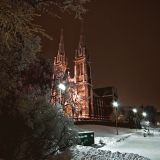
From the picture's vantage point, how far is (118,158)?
33.0ft

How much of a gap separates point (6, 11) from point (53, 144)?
751 cm

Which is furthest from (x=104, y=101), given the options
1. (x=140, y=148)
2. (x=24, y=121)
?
(x=24, y=121)

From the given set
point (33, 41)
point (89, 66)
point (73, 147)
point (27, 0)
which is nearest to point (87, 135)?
point (73, 147)

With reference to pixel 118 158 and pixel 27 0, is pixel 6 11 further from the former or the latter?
pixel 118 158

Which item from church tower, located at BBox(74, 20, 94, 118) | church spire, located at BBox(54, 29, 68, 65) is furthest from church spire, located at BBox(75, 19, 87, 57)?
church spire, located at BBox(54, 29, 68, 65)

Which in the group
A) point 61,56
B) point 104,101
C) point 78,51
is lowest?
point 104,101

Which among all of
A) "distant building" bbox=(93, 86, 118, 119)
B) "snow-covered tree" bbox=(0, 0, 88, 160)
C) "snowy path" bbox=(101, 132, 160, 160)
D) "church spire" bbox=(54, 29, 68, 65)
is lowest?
"snowy path" bbox=(101, 132, 160, 160)

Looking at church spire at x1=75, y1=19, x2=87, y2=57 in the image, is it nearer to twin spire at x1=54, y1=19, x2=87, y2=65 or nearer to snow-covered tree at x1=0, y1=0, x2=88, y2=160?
twin spire at x1=54, y1=19, x2=87, y2=65

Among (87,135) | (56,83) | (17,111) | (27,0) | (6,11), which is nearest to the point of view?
(6,11)

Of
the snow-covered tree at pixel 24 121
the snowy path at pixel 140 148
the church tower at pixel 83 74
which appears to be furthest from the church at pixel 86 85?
the snow-covered tree at pixel 24 121

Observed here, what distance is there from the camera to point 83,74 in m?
73.0

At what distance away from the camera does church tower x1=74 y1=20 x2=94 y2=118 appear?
6918cm

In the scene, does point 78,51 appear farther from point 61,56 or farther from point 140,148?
point 140,148

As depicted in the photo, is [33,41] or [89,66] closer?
[33,41]
